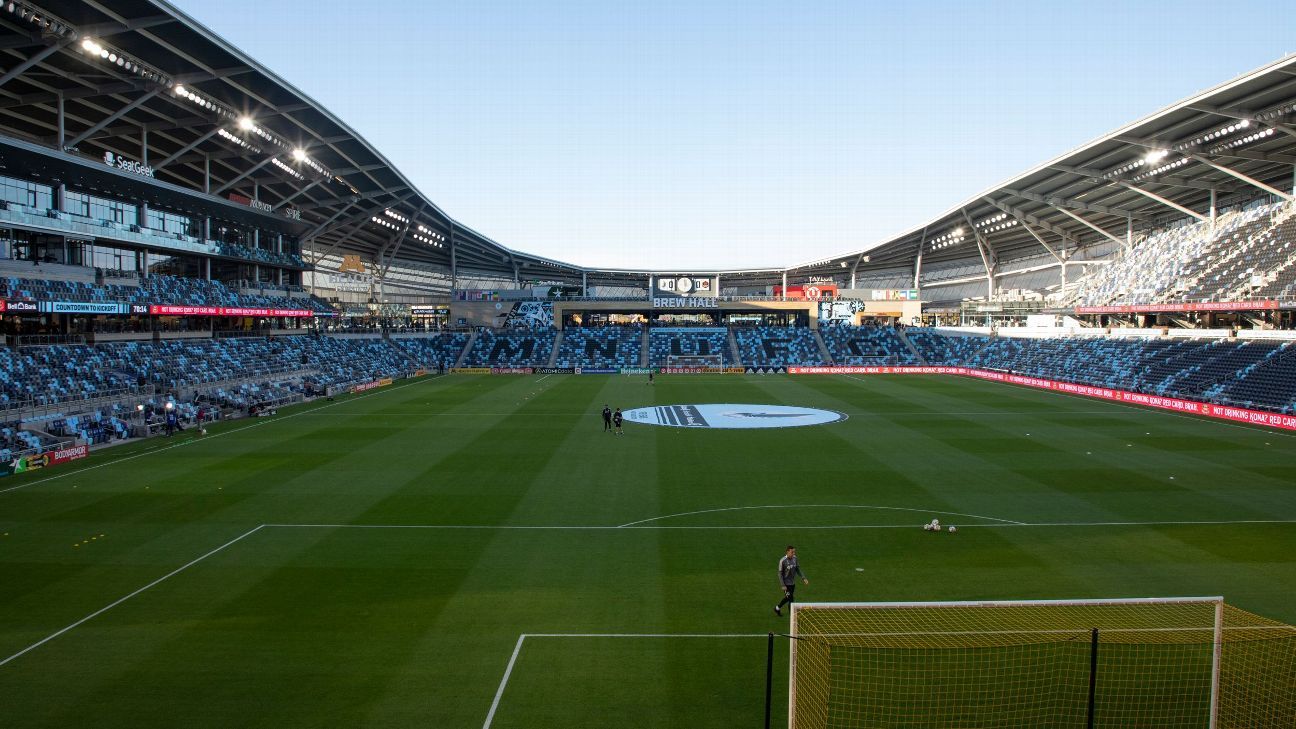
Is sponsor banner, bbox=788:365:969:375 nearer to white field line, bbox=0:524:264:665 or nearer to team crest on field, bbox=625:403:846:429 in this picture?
team crest on field, bbox=625:403:846:429

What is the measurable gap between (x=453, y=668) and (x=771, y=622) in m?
5.75

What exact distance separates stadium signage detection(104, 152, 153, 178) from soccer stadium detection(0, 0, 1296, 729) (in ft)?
2.25

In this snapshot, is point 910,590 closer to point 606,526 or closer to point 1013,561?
point 1013,561

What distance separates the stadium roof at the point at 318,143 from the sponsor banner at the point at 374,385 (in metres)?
17.4

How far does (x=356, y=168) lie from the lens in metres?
60.3

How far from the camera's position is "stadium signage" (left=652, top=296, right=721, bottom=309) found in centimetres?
9344

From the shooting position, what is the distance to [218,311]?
185 ft

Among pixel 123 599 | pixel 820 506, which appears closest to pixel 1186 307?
pixel 820 506

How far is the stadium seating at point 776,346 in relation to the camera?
3273 inches

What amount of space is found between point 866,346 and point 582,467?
6621 cm

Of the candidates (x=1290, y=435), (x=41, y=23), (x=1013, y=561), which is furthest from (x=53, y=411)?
(x=1290, y=435)

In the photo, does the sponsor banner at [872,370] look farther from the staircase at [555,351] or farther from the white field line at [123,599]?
the white field line at [123,599]

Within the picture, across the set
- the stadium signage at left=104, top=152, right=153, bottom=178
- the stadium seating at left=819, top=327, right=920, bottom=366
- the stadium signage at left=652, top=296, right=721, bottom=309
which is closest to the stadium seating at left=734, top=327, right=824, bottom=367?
the stadium seating at left=819, top=327, right=920, bottom=366

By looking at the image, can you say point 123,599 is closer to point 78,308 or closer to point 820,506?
point 820,506
